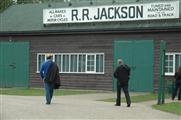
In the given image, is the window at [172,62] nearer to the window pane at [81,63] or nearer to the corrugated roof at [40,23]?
the corrugated roof at [40,23]

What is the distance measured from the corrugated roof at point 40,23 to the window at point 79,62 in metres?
1.52

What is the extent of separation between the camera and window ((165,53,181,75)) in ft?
93.5

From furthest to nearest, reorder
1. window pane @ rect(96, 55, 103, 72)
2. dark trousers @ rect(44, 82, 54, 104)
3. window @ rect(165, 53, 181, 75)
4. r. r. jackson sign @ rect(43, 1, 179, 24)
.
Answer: window pane @ rect(96, 55, 103, 72) < r. r. jackson sign @ rect(43, 1, 179, 24) < window @ rect(165, 53, 181, 75) < dark trousers @ rect(44, 82, 54, 104)

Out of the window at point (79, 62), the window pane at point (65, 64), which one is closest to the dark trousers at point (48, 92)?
the window at point (79, 62)

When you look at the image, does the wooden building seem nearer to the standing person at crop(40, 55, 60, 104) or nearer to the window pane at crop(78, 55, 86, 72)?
the window pane at crop(78, 55, 86, 72)

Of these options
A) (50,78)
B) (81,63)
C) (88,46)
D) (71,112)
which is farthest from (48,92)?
(81,63)

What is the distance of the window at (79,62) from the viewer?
1220 inches

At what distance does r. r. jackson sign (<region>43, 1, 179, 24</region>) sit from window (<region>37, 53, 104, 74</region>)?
6.41 ft

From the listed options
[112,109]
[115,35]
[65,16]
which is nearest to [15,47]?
[65,16]

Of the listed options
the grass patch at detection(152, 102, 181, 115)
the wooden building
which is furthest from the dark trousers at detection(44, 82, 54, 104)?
the wooden building

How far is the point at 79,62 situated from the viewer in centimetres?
3180

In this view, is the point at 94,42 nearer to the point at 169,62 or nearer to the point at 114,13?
the point at 114,13

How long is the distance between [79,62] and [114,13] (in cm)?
363

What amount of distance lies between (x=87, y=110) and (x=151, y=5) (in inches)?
→ 510
